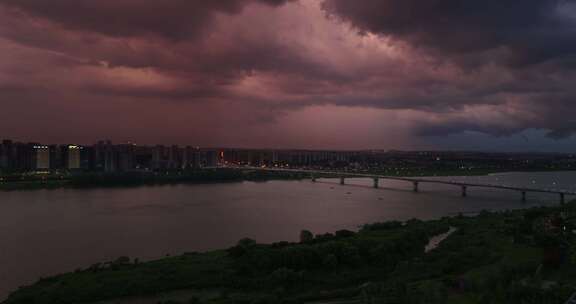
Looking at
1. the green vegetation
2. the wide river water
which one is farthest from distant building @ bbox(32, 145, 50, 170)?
the green vegetation

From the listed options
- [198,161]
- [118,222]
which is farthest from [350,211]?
[198,161]

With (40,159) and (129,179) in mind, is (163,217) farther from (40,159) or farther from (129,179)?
(40,159)

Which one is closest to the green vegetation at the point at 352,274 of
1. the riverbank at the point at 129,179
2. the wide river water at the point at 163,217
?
the wide river water at the point at 163,217

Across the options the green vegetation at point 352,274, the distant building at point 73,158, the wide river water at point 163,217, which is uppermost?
the distant building at point 73,158

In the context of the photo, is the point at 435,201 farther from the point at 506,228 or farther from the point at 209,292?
the point at 209,292

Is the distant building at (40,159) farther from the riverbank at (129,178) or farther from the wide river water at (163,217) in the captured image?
the wide river water at (163,217)

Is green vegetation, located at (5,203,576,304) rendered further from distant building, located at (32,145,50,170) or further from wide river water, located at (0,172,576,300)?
distant building, located at (32,145,50,170)
